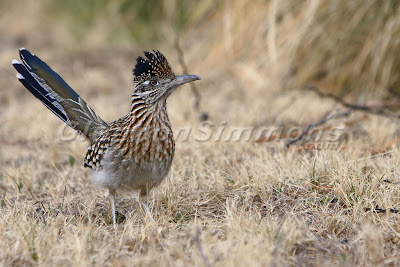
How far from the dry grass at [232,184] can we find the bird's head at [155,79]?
0.70 metres

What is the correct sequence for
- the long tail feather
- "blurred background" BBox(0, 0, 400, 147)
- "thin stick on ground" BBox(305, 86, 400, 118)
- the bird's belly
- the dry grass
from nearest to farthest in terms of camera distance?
the dry grass < the bird's belly < the long tail feather < "thin stick on ground" BBox(305, 86, 400, 118) < "blurred background" BBox(0, 0, 400, 147)

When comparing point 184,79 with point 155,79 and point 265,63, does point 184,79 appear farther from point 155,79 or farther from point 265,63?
point 265,63

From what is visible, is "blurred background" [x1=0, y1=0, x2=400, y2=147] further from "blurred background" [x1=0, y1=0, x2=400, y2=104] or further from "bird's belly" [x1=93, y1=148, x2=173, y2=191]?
"bird's belly" [x1=93, y1=148, x2=173, y2=191]

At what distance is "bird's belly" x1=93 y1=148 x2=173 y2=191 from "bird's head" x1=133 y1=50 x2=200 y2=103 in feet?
1.55

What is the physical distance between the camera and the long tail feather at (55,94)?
4.00 metres

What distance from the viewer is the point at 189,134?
5488 mm

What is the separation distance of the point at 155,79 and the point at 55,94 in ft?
3.27

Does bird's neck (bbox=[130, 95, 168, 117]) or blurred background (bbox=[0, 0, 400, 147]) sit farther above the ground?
blurred background (bbox=[0, 0, 400, 147])

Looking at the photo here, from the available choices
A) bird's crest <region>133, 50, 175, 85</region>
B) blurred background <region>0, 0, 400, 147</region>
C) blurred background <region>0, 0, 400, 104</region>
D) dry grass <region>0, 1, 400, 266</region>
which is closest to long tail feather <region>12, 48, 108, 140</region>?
dry grass <region>0, 1, 400, 266</region>

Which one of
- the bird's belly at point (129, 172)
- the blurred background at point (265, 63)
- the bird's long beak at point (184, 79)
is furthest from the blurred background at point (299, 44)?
the bird's belly at point (129, 172)

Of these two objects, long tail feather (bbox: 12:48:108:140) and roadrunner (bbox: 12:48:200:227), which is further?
long tail feather (bbox: 12:48:108:140)

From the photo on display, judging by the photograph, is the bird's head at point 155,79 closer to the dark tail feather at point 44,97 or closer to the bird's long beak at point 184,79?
the bird's long beak at point 184,79

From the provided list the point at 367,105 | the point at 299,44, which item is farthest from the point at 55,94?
the point at 299,44

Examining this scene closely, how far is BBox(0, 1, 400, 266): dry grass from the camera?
2781 millimetres
